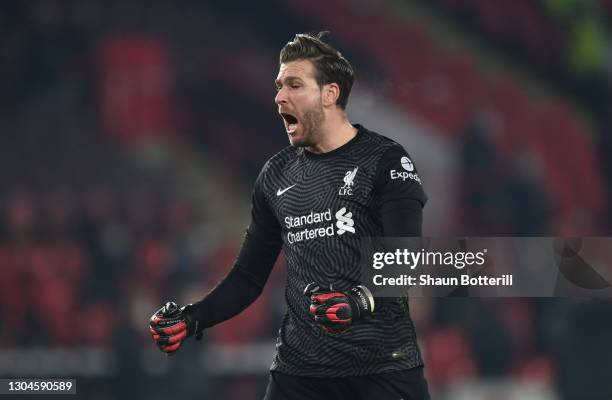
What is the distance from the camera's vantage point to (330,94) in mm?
4039

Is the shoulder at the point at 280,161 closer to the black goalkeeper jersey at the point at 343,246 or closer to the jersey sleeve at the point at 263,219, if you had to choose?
the jersey sleeve at the point at 263,219

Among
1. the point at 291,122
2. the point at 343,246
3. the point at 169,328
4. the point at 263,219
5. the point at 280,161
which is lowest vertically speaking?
the point at 169,328

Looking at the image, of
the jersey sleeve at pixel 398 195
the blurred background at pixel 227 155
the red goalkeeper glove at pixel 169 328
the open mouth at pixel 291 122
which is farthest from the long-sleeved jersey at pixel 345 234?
the blurred background at pixel 227 155

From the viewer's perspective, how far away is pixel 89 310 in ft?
33.3

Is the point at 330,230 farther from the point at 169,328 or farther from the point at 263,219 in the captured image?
the point at 169,328

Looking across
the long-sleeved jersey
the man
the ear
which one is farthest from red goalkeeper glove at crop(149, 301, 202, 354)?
the ear

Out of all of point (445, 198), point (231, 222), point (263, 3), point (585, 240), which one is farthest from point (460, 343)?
point (263, 3)

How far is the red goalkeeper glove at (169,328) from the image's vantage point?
3.95 metres

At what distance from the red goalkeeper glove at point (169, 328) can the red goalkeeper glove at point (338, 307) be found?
0.64 m

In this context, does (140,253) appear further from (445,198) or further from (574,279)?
(574,279)

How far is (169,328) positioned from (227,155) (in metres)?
9.21

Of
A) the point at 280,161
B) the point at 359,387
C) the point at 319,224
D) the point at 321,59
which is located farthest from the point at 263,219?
the point at 359,387

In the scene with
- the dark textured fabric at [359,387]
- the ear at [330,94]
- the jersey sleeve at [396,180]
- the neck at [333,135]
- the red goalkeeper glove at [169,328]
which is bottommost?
the dark textured fabric at [359,387]

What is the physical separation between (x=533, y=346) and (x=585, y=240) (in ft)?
17.6
